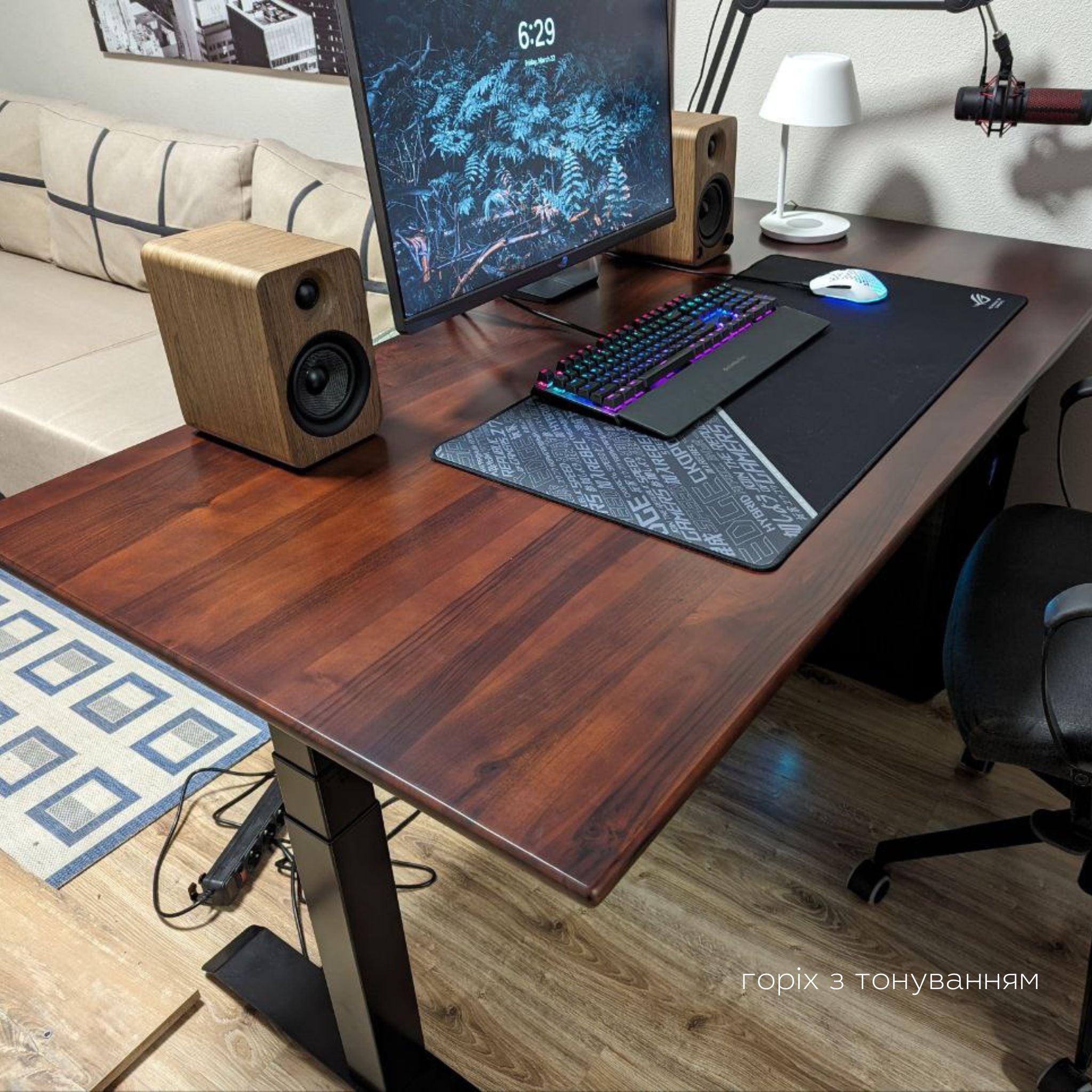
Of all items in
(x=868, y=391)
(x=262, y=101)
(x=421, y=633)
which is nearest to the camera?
(x=421, y=633)

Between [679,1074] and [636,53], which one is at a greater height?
[636,53]

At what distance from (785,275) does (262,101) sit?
170cm

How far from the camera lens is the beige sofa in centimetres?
209

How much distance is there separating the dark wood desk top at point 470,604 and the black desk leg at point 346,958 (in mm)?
130

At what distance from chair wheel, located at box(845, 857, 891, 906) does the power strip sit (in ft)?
2.85

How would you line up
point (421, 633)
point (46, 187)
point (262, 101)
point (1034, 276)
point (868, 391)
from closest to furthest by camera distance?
1. point (421, 633)
2. point (868, 391)
3. point (1034, 276)
4. point (262, 101)
5. point (46, 187)

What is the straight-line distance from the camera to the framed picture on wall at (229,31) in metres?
2.38

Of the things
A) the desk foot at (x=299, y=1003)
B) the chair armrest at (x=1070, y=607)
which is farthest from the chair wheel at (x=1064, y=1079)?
the desk foot at (x=299, y=1003)

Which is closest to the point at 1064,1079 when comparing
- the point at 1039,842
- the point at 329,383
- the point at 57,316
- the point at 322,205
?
the point at 1039,842

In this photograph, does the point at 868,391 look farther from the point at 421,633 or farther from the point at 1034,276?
the point at 421,633

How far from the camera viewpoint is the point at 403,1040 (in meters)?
1.21

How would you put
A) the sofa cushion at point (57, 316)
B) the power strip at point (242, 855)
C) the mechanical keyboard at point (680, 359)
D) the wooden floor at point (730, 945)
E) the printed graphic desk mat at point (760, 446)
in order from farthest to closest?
the sofa cushion at point (57, 316) → the power strip at point (242, 855) → the wooden floor at point (730, 945) → the mechanical keyboard at point (680, 359) → the printed graphic desk mat at point (760, 446)

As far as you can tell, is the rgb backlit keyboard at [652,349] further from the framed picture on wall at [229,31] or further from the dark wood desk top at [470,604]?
the framed picture on wall at [229,31]

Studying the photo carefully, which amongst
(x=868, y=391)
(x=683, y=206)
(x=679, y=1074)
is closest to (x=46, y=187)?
(x=683, y=206)
